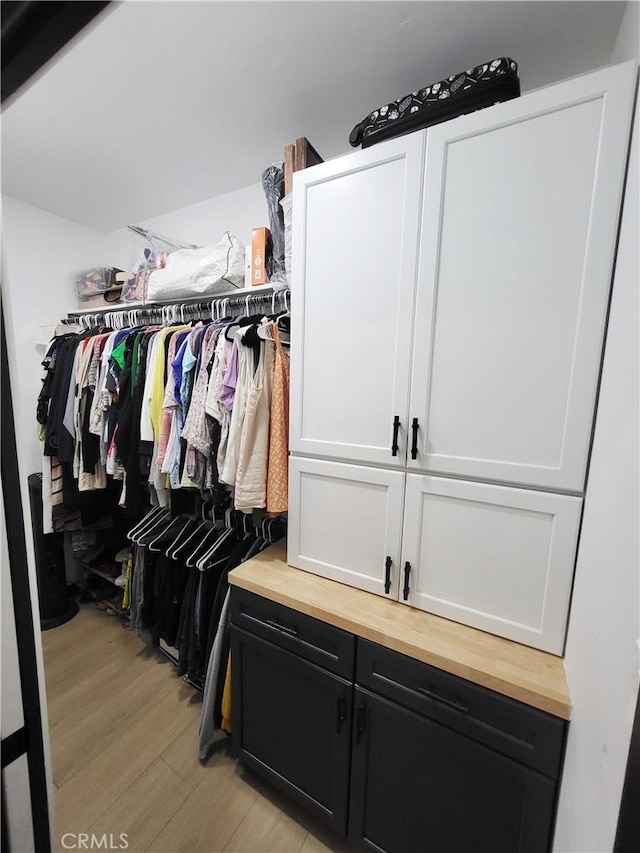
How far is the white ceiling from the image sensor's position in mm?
954

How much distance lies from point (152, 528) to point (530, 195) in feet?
7.19

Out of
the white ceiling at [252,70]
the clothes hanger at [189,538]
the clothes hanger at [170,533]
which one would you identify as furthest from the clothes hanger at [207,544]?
the white ceiling at [252,70]

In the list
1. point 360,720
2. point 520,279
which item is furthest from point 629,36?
point 360,720

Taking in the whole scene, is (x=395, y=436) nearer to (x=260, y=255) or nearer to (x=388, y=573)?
(x=388, y=573)

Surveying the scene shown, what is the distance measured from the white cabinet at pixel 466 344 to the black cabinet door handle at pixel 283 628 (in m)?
0.23

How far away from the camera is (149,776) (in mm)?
1398

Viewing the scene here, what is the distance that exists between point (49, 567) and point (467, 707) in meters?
2.51

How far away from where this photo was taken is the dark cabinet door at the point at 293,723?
1104 millimetres

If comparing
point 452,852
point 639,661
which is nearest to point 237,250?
point 639,661

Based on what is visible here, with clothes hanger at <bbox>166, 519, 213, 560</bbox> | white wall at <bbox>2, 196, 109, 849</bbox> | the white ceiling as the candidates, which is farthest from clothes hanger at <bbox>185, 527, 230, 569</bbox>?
the white ceiling

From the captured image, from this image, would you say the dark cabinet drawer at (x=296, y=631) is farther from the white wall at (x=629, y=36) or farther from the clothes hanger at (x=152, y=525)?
the white wall at (x=629, y=36)

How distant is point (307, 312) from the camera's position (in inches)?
47.9

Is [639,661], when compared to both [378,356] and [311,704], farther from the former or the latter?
[311,704]

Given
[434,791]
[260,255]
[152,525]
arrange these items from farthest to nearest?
[152,525]
[260,255]
[434,791]
